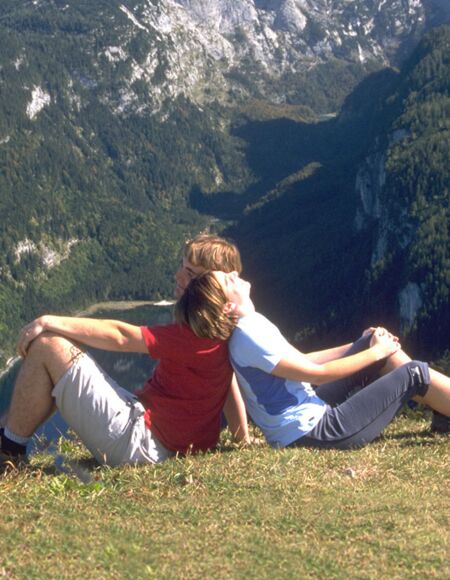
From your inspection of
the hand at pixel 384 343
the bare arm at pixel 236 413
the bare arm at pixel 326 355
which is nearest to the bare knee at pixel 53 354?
the bare arm at pixel 236 413

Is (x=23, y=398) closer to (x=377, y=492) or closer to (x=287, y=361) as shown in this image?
(x=287, y=361)

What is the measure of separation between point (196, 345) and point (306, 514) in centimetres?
240

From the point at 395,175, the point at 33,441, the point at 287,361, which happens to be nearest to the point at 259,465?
the point at 287,361

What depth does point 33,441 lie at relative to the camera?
40.5 feet

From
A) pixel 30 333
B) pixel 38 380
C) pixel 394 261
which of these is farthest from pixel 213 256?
pixel 394 261

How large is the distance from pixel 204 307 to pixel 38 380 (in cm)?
191

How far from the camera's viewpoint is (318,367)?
10523mm

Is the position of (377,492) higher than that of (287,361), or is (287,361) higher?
(287,361)

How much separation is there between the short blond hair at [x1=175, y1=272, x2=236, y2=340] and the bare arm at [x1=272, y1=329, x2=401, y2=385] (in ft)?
2.57

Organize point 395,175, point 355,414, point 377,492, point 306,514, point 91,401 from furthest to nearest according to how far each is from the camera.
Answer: point 395,175, point 355,414, point 91,401, point 377,492, point 306,514

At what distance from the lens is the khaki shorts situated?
10219 mm

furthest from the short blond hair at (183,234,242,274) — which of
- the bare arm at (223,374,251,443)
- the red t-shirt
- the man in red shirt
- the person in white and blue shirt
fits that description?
the bare arm at (223,374,251,443)

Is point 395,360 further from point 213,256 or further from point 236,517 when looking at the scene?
point 236,517

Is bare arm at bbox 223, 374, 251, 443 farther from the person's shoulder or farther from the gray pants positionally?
the person's shoulder
